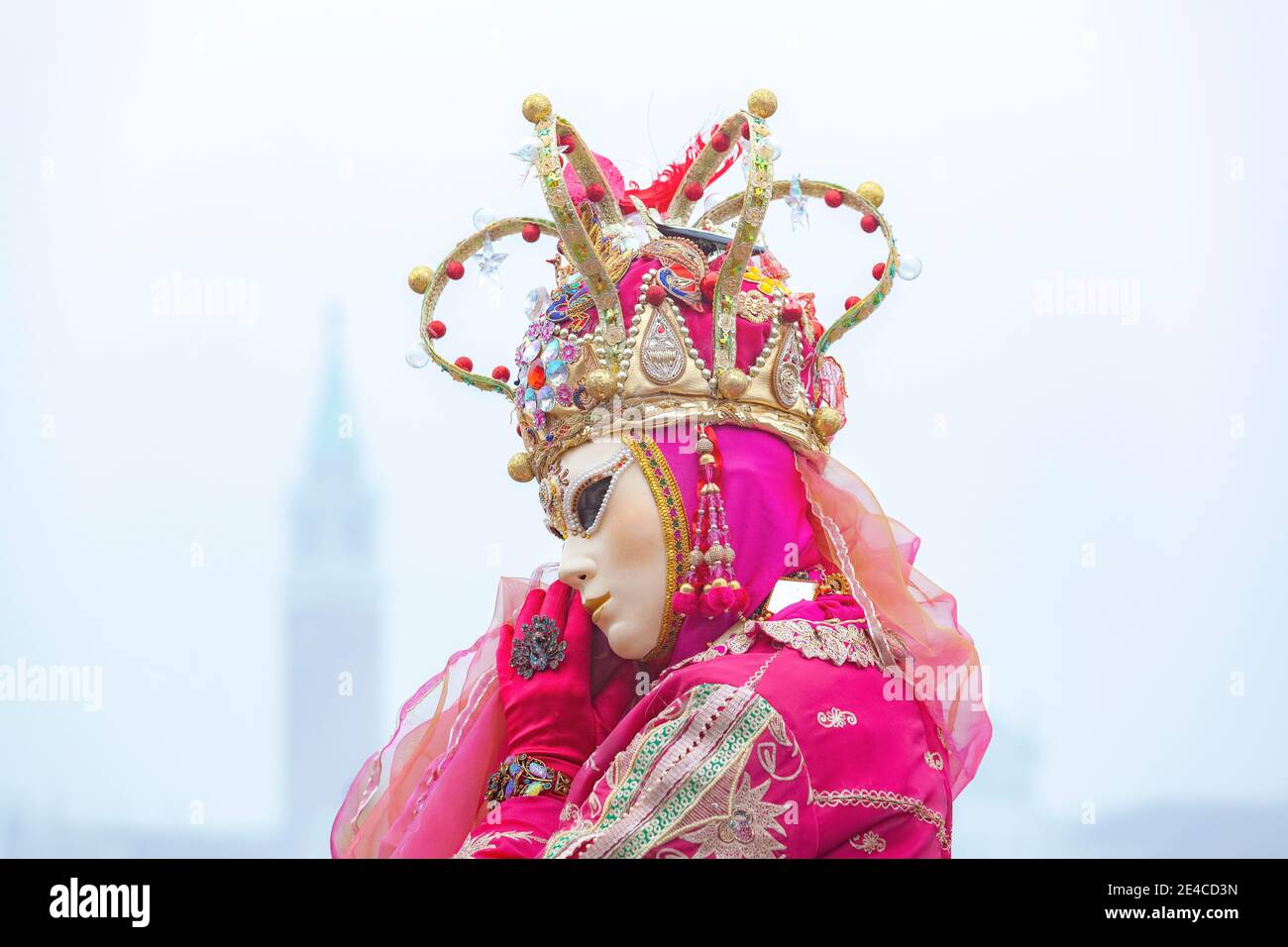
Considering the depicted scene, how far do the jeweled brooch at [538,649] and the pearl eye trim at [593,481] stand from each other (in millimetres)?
251

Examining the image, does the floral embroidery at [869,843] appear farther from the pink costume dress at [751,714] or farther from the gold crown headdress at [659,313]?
the gold crown headdress at [659,313]

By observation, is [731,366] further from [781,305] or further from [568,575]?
[568,575]

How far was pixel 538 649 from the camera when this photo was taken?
359 centimetres

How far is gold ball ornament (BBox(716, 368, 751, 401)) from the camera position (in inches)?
133

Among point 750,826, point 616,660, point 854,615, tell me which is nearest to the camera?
point 750,826

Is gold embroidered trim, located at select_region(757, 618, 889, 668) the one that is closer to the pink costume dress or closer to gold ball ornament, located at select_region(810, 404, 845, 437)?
the pink costume dress

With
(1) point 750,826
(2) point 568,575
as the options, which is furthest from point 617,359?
(1) point 750,826

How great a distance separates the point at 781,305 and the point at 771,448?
315 mm

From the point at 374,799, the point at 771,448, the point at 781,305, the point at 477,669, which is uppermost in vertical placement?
the point at 781,305

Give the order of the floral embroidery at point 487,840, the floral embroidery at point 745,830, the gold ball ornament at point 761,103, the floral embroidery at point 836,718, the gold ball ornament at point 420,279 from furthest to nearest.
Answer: the gold ball ornament at point 420,279 < the gold ball ornament at point 761,103 < the floral embroidery at point 487,840 < the floral embroidery at point 836,718 < the floral embroidery at point 745,830

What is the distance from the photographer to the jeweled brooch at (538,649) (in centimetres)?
357

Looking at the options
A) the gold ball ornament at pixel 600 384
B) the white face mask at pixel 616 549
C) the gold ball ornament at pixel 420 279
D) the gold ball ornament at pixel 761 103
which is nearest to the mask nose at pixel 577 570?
the white face mask at pixel 616 549

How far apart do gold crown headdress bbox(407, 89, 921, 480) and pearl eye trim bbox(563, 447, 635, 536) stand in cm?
9

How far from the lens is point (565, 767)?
136 inches
